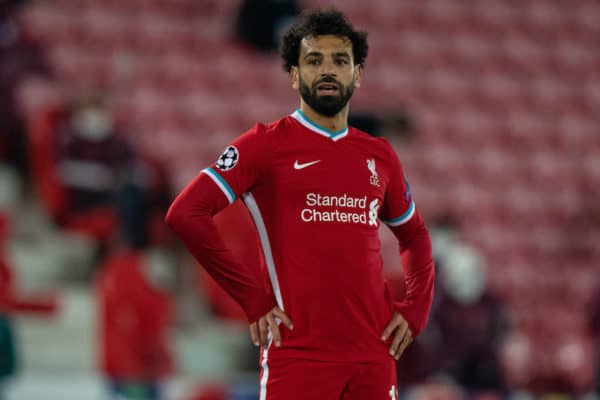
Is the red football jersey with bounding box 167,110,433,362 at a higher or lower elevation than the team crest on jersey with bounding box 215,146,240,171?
lower

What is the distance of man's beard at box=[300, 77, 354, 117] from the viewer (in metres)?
2.83

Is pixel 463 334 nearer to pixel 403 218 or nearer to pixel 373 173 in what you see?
pixel 403 218

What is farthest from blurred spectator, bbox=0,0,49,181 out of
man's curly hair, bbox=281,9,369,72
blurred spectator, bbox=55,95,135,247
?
man's curly hair, bbox=281,9,369,72

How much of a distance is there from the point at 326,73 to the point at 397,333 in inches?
28.5

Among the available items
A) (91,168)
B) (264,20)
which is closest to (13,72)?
(91,168)

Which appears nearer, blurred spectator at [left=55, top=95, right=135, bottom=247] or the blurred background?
the blurred background

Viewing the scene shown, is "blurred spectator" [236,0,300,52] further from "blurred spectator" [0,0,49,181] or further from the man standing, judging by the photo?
the man standing

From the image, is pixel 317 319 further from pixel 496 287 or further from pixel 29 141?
pixel 496 287

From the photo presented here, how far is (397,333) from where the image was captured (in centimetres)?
288

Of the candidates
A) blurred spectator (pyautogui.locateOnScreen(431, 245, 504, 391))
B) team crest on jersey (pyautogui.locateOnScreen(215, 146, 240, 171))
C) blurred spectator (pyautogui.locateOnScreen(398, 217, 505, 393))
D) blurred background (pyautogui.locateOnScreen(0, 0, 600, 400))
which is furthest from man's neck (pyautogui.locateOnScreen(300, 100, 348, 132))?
blurred spectator (pyautogui.locateOnScreen(431, 245, 504, 391))

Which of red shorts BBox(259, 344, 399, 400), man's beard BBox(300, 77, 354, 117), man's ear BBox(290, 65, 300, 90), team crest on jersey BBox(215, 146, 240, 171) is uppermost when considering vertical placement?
man's ear BBox(290, 65, 300, 90)

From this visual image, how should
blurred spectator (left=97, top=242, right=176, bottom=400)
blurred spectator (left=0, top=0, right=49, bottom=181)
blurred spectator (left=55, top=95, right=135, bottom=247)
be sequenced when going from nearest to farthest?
blurred spectator (left=97, top=242, right=176, bottom=400) < blurred spectator (left=55, top=95, right=135, bottom=247) < blurred spectator (left=0, top=0, right=49, bottom=181)

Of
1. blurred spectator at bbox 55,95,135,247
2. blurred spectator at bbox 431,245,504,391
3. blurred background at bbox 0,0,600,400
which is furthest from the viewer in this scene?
blurred spectator at bbox 55,95,135,247

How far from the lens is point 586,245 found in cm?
881
